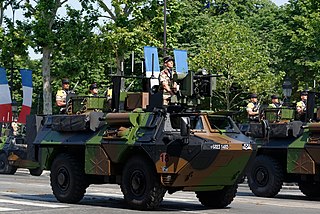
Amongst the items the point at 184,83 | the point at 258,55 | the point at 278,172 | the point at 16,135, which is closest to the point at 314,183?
the point at 278,172

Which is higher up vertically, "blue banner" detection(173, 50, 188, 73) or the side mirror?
"blue banner" detection(173, 50, 188, 73)

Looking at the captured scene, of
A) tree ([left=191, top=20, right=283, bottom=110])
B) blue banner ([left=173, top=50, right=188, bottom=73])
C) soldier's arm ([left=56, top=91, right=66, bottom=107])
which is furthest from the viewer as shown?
tree ([left=191, top=20, right=283, bottom=110])

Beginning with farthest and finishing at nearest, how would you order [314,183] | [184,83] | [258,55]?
[258,55] → [314,183] → [184,83]

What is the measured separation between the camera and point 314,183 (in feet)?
74.9

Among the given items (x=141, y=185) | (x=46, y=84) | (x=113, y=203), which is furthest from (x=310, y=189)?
(x=46, y=84)

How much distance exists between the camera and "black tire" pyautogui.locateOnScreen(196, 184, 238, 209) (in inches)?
738

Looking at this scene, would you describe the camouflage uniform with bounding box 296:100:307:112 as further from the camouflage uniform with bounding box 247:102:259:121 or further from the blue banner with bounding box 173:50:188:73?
the blue banner with bounding box 173:50:188:73

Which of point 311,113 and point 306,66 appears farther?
point 306,66

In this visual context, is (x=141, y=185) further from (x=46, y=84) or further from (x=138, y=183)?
(x=46, y=84)

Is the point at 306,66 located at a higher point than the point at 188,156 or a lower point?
higher

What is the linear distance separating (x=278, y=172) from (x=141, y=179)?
6394 mm

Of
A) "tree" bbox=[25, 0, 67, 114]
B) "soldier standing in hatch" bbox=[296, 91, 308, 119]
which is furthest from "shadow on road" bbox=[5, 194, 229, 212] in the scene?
"tree" bbox=[25, 0, 67, 114]

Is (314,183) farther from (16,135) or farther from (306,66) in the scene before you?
(306,66)

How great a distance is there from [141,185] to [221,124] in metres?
2.04
